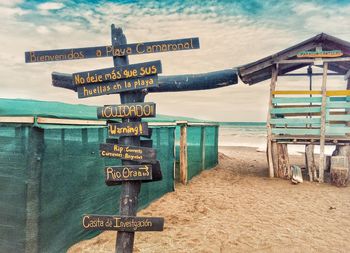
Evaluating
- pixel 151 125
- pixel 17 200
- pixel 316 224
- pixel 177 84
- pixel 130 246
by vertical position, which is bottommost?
pixel 316 224

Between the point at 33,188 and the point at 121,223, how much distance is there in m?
1.42

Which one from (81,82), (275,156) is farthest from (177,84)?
(275,156)

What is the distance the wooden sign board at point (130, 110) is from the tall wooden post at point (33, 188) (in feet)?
3.69

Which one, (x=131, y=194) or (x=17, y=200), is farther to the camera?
(x=17, y=200)

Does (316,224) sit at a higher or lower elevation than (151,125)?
lower

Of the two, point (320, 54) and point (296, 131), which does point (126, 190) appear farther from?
point (320, 54)

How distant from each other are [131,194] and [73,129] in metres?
1.76

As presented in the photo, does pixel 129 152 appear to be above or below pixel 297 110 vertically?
below

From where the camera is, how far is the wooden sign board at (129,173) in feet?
11.7

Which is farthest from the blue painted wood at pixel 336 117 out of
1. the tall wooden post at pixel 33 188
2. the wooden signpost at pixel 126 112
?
the tall wooden post at pixel 33 188

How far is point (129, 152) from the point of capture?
3.62 m

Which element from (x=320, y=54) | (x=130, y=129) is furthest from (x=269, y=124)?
(x=130, y=129)

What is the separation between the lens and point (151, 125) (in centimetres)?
788

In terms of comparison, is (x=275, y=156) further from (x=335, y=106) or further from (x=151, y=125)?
(x=151, y=125)
